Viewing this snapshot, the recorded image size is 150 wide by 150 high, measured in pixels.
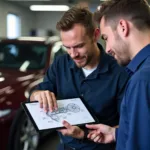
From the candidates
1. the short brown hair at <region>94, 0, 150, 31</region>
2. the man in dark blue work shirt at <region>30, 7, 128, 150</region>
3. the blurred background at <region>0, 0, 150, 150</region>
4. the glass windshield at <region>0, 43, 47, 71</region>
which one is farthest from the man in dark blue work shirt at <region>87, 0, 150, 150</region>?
the glass windshield at <region>0, 43, 47, 71</region>

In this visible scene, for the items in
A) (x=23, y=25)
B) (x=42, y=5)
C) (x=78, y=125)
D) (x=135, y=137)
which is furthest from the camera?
(x=23, y=25)

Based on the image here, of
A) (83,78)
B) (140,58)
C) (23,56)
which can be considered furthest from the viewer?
(23,56)

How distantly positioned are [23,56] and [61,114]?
281 centimetres

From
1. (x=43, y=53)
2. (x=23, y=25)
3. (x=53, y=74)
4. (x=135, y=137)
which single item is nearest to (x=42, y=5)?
(x=23, y=25)

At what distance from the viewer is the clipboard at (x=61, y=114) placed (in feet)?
5.15

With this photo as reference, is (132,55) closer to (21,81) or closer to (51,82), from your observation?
(51,82)

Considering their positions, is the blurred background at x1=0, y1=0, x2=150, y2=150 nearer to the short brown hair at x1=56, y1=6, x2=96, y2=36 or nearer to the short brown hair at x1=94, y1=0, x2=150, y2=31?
the short brown hair at x1=56, y1=6, x2=96, y2=36

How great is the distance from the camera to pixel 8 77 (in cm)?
374

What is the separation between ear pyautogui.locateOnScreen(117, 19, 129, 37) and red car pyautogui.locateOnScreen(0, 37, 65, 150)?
7.24ft

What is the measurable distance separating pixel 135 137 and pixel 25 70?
3.18 m

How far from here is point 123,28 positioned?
3.82ft

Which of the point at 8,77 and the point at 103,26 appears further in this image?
the point at 8,77

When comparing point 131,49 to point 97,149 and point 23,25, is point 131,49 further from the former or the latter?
point 23,25

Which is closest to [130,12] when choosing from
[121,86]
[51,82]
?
[121,86]
